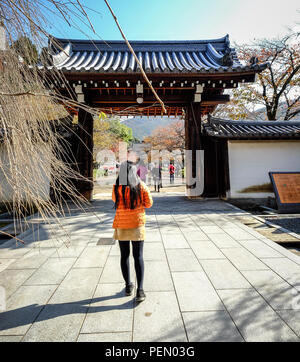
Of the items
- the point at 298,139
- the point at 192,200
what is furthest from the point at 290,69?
the point at 192,200

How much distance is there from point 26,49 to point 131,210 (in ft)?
5.36

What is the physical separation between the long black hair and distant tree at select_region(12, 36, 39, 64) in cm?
116

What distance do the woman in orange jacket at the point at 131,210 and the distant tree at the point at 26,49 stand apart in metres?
1.16

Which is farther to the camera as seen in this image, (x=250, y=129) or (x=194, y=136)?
(x=250, y=129)

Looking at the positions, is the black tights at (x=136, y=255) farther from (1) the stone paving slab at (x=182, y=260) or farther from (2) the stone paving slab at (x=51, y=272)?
(2) the stone paving slab at (x=51, y=272)

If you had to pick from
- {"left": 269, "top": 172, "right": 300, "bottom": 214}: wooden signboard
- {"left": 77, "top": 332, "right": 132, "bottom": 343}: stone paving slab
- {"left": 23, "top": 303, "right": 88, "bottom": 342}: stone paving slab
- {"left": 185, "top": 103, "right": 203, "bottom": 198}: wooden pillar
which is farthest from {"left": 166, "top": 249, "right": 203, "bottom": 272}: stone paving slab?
{"left": 185, "top": 103, "right": 203, "bottom": 198}: wooden pillar

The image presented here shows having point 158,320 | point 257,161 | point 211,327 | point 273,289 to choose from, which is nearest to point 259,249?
point 273,289

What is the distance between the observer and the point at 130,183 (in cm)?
196

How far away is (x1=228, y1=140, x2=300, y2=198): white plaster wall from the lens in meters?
7.66

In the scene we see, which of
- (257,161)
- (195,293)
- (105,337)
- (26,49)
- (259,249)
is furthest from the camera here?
(257,161)

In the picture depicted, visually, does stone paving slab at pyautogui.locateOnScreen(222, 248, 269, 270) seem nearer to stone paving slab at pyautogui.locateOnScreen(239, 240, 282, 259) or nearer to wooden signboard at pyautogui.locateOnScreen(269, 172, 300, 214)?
stone paving slab at pyautogui.locateOnScreen(239, 240, 282, 259)

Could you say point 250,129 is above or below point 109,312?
above

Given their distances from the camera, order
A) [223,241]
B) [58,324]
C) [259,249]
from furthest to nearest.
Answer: [223,241] → [259,249] → [58,324]

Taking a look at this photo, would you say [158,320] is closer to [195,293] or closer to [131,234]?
[195,293]
